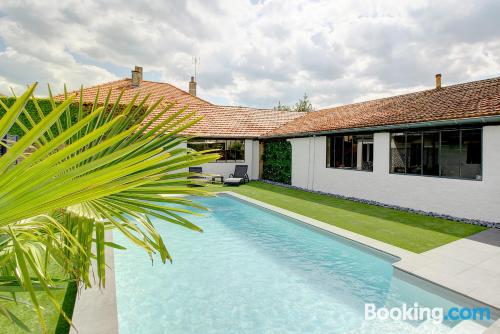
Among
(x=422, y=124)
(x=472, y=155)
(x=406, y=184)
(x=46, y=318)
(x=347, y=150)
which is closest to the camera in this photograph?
(x=46, y=318)

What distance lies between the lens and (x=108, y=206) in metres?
1.98

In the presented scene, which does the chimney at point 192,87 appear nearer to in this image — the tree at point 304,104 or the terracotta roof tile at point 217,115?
the terracotta roof tile at point 217,115

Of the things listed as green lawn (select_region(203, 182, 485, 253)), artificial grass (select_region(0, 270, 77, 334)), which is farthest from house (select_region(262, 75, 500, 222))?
artificial grass (select_region(0, 270, 77, 334))

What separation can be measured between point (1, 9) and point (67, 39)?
93.6 inches

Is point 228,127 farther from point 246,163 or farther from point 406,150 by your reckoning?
point 406,150

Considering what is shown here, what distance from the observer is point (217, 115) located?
24875mm

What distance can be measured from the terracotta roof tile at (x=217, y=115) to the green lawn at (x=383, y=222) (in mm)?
9457

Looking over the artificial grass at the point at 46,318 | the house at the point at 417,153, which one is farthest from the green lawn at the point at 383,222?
the artificial grass at the point at 46,318

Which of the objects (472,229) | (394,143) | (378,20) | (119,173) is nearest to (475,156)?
(394,143)

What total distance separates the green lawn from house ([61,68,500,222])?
1.04 metres

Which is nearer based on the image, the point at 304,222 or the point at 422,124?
the point at 304,222

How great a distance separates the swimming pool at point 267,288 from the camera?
4824 millimetres

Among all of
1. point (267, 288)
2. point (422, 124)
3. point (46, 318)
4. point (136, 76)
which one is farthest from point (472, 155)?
point (136, 76)

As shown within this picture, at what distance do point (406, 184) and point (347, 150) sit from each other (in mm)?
4190
